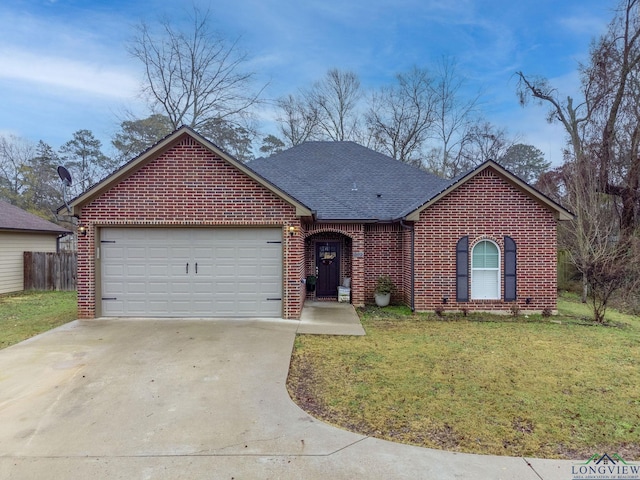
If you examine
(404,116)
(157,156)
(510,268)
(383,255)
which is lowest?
(510,268)

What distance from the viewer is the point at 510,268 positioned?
9867mm

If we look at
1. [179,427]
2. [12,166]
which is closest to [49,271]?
[179,427]

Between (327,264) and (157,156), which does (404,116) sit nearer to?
(327,264)

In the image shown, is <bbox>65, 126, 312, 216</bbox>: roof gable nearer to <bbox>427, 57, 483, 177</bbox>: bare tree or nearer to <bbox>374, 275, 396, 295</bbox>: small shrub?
<bbox>374, 275, 396, 295</bbox>: small shrub

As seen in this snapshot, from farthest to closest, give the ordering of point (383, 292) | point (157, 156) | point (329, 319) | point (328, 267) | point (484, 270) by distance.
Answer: point (328, 267) < point (383, 292) < point (484, 270) < point (329, 319) < point (157, 156)

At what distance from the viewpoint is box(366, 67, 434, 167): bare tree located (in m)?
24.2

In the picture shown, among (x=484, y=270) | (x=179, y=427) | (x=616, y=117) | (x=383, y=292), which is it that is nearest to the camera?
(x=179, y=427)

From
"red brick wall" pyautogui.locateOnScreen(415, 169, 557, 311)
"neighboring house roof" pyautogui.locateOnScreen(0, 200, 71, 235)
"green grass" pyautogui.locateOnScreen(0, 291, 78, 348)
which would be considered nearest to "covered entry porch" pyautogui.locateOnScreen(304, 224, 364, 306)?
"red brick wall" pyautogui.locateOnScreen(415, 169, 557, 311)

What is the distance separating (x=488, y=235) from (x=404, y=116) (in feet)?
54.7

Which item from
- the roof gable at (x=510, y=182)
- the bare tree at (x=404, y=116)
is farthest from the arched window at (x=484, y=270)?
the bare tree at (x=404, y=116)

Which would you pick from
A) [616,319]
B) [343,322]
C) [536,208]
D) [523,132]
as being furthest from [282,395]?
[523,132]

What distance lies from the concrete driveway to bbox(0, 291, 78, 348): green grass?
1.60m

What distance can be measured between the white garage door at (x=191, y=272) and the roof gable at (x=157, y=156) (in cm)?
83

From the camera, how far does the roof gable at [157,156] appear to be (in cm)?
821
